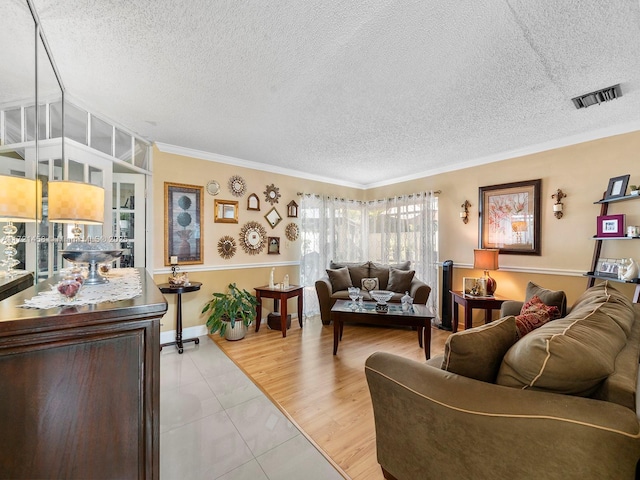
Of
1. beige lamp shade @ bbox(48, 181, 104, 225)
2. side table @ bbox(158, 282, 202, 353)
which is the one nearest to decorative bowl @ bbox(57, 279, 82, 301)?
beige lamp shade @ bbox(48, 181, 104, 225)

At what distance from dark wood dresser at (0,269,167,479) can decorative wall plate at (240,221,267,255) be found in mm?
3068

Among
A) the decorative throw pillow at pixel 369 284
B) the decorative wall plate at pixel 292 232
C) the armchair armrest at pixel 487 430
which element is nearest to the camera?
the armchair armrest at pixel 487 430

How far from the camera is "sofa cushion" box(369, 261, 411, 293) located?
14.2 ft

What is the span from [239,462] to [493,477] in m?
1.32

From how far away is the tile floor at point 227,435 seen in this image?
5.00ft

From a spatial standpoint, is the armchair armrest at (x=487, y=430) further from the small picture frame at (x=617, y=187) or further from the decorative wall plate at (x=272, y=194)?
the decorative wall plate at (x=272, y=194)

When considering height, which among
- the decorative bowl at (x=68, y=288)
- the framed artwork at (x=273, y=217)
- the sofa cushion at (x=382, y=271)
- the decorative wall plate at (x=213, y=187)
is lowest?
the sofa cushion at (x=382, y=271)

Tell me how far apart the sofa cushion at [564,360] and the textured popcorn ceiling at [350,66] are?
1.57 m

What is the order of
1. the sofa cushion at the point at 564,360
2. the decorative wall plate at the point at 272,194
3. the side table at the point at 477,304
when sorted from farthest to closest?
the decorative wall plate at the point at 272,194, the side table at the point at 477,304, the sofa cushion at the point at 564,360

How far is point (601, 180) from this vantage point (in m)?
2.87

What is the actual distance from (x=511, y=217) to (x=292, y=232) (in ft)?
A: 10.2

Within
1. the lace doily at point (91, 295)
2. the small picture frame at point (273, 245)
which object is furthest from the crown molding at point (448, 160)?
the lace doily at point (91, 295)

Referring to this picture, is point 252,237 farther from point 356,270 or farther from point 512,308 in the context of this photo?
point 512,308

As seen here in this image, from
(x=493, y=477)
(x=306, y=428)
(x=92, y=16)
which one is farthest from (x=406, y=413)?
(x=92, y=16)
